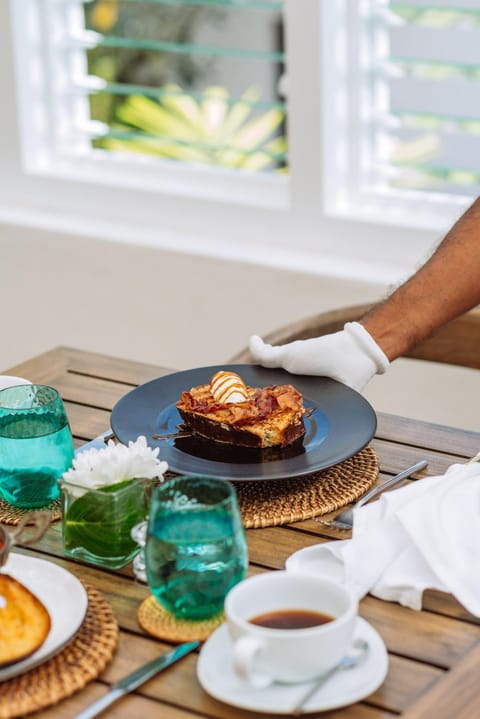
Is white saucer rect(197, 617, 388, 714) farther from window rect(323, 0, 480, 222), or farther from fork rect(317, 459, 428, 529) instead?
window rect(323, 0, 480, 222)

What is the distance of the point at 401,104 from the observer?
2.69 metres

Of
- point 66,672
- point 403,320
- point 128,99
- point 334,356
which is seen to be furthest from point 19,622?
point 128,99

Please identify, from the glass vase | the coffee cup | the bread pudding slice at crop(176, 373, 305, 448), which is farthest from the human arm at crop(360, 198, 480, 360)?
the coffee cup

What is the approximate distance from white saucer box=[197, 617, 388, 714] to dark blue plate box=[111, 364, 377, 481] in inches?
11.5

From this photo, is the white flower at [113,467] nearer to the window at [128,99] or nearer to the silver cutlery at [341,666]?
the silver cutlery at [341,666]

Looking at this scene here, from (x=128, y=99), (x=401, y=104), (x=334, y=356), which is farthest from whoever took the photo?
(x=128, y=99)

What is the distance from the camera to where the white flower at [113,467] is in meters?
1.17

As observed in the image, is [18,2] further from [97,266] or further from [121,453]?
[121,453]

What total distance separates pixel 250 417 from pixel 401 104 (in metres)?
1.53

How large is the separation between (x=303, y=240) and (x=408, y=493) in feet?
5.29

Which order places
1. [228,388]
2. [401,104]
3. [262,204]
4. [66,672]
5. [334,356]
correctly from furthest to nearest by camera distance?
[262,204]
[401,104]
[334,356]
[228,388]
[66,672]

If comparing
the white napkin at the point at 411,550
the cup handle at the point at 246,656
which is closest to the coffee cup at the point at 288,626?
the cup handle at the point at 246,656

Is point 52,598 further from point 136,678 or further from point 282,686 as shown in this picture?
point 282,686

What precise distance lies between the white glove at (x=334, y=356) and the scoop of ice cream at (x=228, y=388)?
5.7 inches
